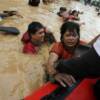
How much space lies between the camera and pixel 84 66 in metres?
1.13

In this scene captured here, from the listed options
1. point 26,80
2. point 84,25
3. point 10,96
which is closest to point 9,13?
point 84,25

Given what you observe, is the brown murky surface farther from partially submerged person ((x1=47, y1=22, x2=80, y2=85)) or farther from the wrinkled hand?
the wrinkled hand

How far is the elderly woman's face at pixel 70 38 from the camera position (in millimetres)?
1845

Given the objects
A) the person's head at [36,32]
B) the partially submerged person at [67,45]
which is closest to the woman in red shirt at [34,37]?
the person's head at [36,32]

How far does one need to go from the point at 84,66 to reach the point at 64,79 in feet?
0.55

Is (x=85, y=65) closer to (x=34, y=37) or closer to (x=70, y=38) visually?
(x=70, y=38)

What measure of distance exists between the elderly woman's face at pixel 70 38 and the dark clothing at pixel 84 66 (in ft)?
2.06

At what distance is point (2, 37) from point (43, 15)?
5.55ft

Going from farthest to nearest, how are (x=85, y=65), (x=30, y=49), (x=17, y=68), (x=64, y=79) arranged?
1. (x=30, y=49)
2. (x=17, y=68)
3. (x=64, y=79)
4. (x=85, y=65)

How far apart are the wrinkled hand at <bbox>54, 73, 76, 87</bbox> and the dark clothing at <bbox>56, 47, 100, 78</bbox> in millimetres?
28

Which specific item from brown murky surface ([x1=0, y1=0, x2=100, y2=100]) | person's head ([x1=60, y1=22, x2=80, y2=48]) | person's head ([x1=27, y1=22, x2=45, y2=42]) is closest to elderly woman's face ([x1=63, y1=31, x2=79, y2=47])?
person's head ([x1=60, y1=22, x2=80, y2=48])

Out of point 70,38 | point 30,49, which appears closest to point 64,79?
point 70,38

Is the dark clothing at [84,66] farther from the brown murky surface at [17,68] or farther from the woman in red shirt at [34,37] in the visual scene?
the woman in red shirt at [34,37]

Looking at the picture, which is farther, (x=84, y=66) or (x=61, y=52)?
(x=61, y=52)
